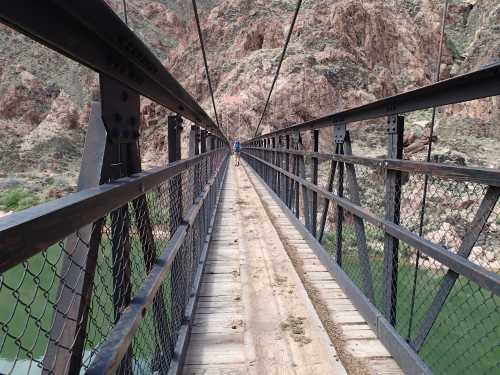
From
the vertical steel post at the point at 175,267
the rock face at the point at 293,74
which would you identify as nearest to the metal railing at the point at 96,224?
the vertical steel post at the point at 175,267

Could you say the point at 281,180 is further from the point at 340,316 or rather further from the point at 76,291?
the point at 76,291

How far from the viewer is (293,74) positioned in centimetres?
3766

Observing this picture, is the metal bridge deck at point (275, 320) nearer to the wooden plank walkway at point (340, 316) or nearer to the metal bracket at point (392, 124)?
the wooden plank walkway at point (340, 316)

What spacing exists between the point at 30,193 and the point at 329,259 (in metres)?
34.4

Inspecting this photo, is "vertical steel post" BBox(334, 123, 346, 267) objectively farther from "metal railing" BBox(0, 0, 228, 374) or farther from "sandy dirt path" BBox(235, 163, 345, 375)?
"metal railing" BBox(0, 0, 228, 374)

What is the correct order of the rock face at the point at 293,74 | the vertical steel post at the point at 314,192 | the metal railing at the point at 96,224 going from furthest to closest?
1. the rock face at the point at 293,74
2. the vertical steel post at the point at 314,192
3. the metal railing at the point at 96,224

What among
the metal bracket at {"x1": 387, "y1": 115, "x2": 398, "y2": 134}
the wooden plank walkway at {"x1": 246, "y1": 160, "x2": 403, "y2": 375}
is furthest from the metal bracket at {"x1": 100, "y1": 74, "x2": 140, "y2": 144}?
the wooden plank walkway at {"x1": 246, "y1": 160, "x2": 403, "y2": 375}

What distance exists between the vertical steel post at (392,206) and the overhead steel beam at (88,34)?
1674mm

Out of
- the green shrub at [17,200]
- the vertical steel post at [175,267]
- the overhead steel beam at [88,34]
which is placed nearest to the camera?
the overhead steel beam at [88,34]

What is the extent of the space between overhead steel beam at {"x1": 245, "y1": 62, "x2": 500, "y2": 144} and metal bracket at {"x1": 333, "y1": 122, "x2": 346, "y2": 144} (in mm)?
345

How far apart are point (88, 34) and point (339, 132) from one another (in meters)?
2.95

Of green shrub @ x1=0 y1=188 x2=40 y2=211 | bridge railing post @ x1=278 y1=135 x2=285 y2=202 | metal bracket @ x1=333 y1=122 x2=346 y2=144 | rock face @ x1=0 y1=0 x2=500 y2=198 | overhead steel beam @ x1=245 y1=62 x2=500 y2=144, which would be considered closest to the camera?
overhead steel beam @ x1=245 y1=62 x2=500 y2=144

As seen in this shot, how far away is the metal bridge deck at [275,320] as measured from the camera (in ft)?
7.93

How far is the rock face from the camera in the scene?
2990cm
